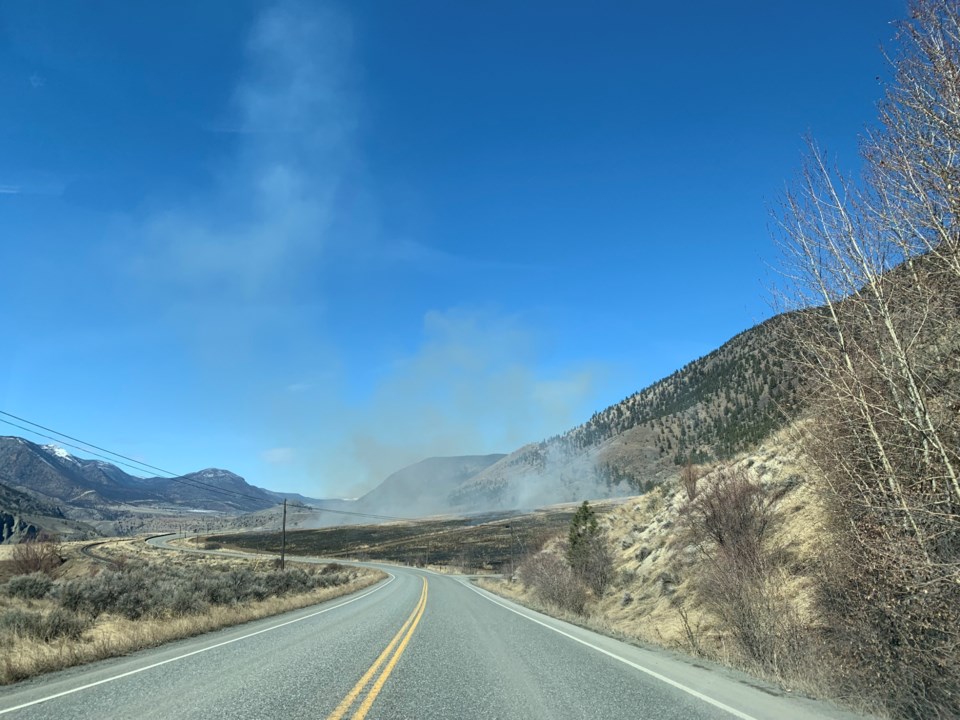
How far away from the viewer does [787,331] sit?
866cm

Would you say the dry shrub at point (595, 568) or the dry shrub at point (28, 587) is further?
the dry shrub at point (595, 568)

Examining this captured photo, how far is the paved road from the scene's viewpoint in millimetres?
6637

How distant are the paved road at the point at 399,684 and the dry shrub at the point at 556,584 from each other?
13.8 metres

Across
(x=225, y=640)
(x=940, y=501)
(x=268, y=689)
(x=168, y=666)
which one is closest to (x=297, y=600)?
(x=225, y=640)

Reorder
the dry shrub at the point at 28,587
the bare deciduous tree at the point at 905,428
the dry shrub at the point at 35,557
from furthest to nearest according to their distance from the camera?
the dry shrub at the point at 35,557 → the dry shrub at the point at 28,587 → the bare deciduous tree at the point at 905,428

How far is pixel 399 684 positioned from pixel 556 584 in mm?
22302

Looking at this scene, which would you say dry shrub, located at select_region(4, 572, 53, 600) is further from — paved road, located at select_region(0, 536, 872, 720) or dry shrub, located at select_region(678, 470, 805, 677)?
dry shrub, located at select_region(678, 470, 805, 677)

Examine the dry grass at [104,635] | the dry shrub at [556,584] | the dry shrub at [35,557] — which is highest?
the dry shrub at [35,557]

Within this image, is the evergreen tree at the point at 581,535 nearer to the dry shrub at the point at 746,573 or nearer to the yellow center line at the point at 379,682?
the dry shrub at the point at 746,573

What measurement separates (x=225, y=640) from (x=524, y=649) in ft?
25.9

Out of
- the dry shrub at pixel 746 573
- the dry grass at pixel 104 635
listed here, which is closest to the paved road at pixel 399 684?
the dry grass at pixel 104 635

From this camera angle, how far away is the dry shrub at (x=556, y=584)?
87.2ft

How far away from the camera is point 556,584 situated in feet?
93.8

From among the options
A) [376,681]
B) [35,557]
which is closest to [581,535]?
[376,681]
